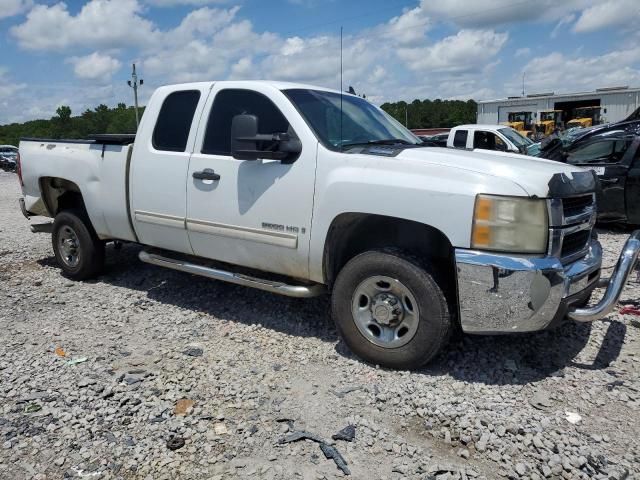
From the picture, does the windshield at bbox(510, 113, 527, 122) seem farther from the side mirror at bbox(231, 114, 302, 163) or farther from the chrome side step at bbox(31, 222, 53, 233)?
the side mirror at bbox(231, 114, 302, 163)

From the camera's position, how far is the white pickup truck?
10.8 ft

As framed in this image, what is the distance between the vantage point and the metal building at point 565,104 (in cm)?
3394

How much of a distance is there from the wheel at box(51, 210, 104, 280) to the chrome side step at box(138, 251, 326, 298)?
1.00 meters

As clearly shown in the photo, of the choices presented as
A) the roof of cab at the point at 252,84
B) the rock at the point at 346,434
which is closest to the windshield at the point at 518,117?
the roof of cab at the point at 252,84

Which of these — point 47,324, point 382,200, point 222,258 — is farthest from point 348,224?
point 47,324

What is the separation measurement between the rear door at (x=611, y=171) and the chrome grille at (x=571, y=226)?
4.52 meters

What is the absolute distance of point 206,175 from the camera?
450 centimetres

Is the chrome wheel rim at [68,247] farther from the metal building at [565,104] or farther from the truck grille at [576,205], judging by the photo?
the metal building at [565,104]

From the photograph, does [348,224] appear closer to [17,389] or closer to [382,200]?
[382,200]

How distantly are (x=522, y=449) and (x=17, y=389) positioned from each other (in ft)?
10.5

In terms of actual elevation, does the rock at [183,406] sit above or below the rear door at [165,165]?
below

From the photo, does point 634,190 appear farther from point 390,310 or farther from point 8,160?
point 8,160

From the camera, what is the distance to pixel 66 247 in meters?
6.19

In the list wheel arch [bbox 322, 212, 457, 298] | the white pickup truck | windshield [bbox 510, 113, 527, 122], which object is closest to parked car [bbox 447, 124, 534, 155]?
the white pickup truck
